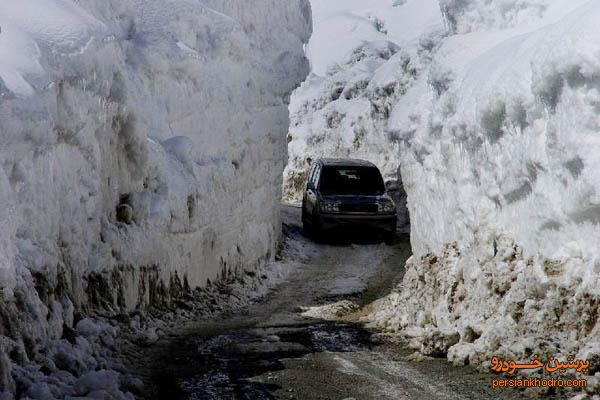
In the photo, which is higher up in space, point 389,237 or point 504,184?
A: point 504,184

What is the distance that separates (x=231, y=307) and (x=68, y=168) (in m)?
4.96

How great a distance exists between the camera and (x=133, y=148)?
11805mm

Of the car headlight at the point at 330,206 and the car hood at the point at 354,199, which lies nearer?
the car headlight at the point at 330,206

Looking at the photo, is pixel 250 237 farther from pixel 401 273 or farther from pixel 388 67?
pixel 388 67

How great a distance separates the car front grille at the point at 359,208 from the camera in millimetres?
20438

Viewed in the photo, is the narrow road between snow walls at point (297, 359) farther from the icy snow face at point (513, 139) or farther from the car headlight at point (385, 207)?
the car headlight at point (385, 207)

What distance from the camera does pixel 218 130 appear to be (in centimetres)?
1536

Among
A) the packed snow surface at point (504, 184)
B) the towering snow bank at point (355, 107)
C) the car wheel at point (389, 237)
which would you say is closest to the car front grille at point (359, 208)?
the car wheel at point (389, 237)

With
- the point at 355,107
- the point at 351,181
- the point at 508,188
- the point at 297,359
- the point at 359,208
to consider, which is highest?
the point at 355,107

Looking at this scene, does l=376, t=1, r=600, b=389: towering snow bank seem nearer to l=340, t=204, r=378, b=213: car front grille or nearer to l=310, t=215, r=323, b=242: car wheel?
l=340, t=204, r=378, b=213: car front grille

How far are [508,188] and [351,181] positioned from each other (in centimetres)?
1253

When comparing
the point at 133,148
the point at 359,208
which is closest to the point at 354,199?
the point at 359,208

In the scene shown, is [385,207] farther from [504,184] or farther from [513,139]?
[513,139]

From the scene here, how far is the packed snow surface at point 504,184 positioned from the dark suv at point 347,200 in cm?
569
